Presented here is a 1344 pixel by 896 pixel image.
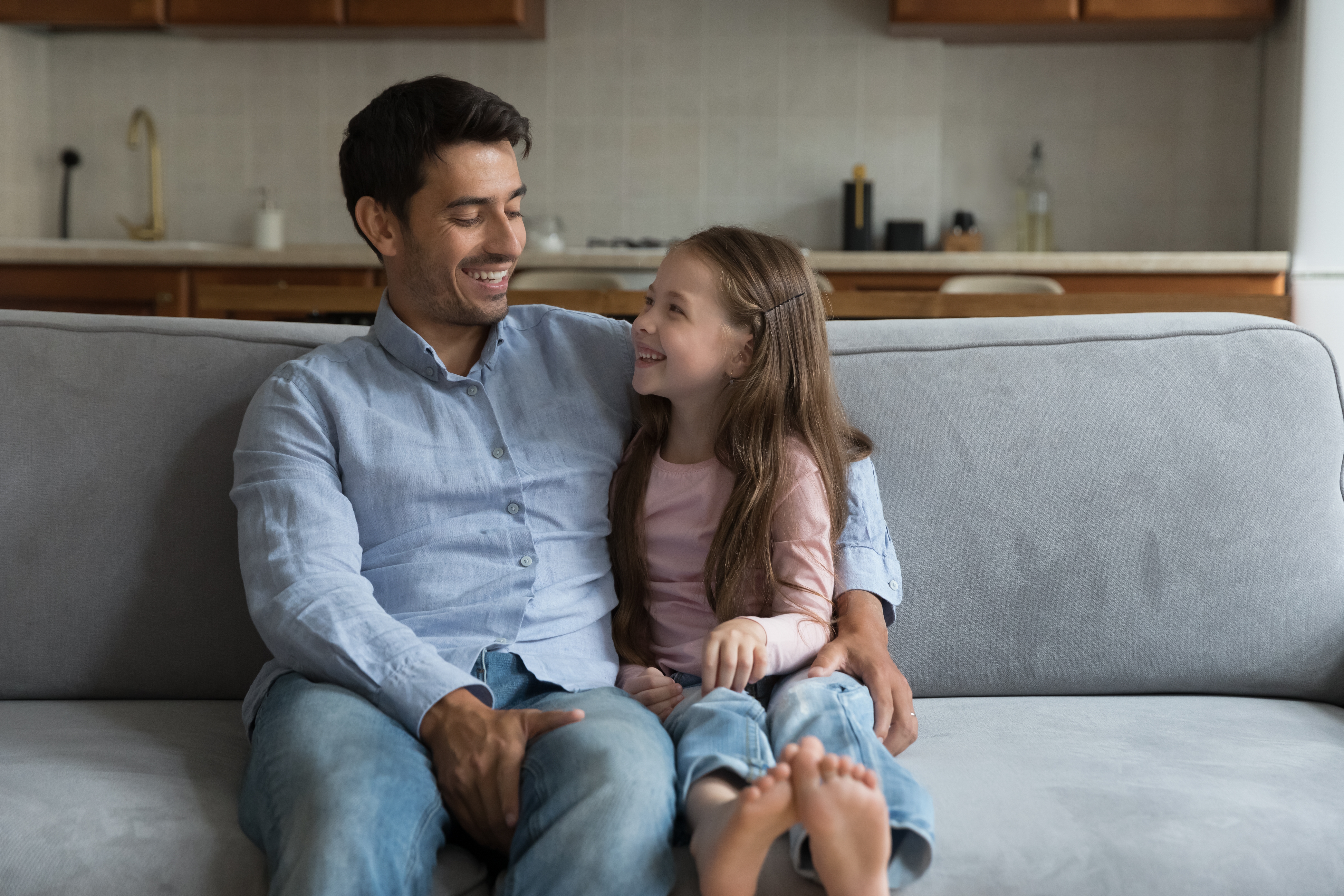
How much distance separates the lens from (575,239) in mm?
4387

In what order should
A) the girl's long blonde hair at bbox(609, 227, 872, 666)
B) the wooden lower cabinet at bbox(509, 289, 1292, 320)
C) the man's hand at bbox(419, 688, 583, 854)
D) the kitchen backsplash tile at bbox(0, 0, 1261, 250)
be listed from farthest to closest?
the kitchen backsplash tile at bbox(0, 0, 1261, 250), the wooden lower cabinet at bbox(509, 289, 1292, 320), the girl's long blonde hair at bbox(609, 227, 872, 666), the man's hand at bbox(419, 688, 583, 854)

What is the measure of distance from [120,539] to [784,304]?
84 cm

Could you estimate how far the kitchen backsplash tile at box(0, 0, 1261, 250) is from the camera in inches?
167

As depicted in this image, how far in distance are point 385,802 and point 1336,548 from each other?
1162 millimetres

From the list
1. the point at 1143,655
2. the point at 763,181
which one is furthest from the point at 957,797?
the point at 763,181

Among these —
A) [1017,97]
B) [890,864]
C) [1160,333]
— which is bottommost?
[890,864]

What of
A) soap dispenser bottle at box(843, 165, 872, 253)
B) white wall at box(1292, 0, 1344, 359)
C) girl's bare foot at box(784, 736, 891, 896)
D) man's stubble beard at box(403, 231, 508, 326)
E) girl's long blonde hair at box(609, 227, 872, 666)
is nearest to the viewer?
girl's bare foot at box(784, 736, 891, 896)

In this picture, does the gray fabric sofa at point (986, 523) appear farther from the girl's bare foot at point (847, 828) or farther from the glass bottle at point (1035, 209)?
the glass bottle at point (1035, 209)

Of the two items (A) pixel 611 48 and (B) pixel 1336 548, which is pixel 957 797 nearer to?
(B) pixel 1336 548

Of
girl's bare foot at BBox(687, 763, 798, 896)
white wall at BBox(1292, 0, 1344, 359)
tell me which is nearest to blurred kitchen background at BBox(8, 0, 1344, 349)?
white wall at BBox(1292, 0, 1344, 359)

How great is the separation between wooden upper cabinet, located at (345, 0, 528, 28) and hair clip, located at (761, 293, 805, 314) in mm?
2844

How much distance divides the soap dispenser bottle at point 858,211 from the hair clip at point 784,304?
9.14ft

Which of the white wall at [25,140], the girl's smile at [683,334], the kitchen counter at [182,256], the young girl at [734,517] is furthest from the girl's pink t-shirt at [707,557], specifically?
the white wall at [25,140]

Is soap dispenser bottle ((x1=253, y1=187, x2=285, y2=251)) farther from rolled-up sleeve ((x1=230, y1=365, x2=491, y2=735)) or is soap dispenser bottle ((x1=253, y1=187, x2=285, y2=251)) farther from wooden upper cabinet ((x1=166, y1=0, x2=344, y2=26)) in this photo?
rolled-up sleeve ((x1=230, y1=365, x2=491, y2=735))
